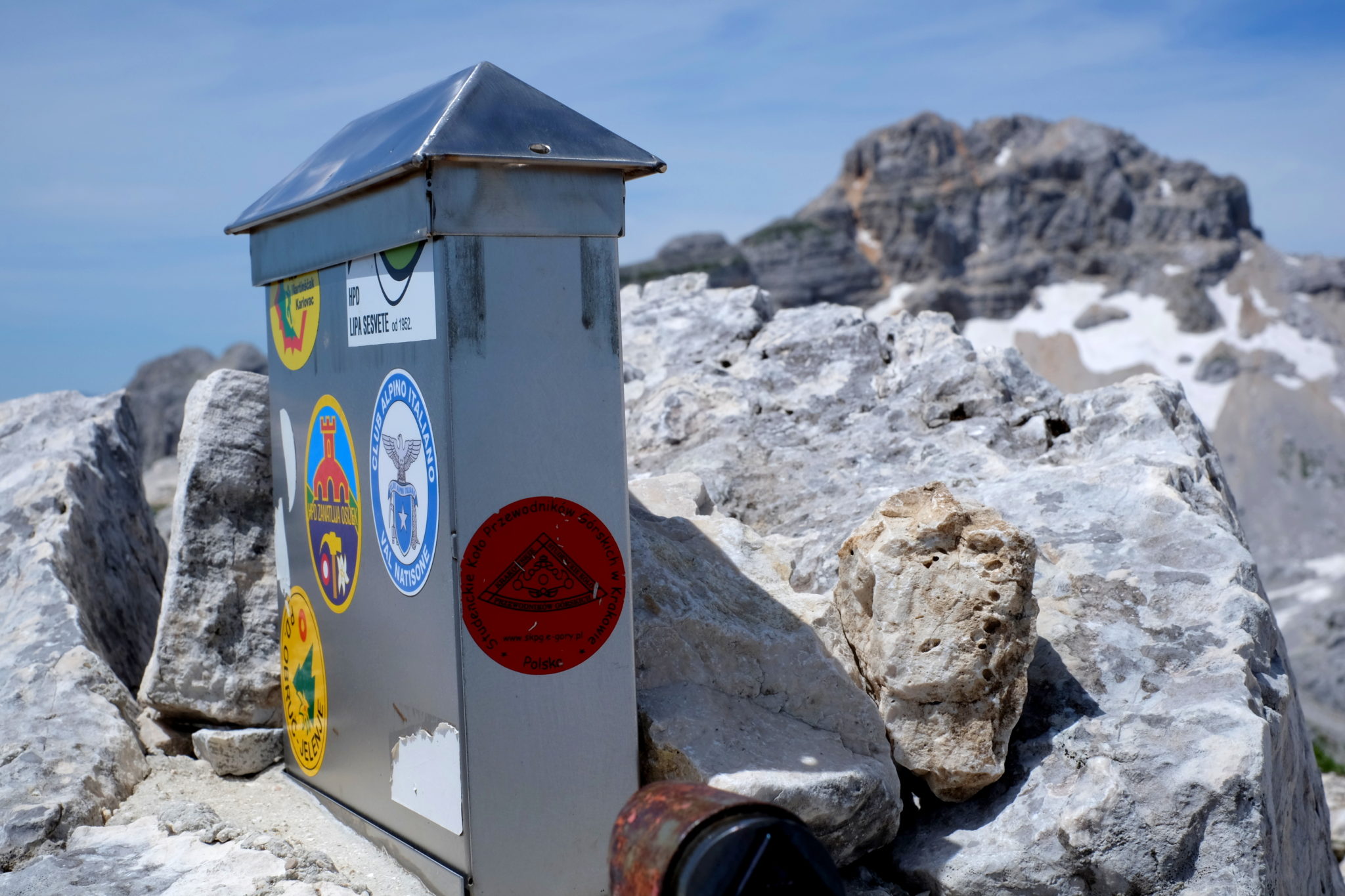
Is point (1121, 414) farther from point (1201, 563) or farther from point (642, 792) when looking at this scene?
point (642, 792)

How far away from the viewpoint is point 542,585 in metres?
3.45

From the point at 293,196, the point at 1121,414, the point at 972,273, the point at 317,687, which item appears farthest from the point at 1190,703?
the point at 972,273

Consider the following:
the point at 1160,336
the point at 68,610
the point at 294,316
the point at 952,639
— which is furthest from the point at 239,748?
the point at 1160,336

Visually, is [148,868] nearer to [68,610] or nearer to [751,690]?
[68,610]

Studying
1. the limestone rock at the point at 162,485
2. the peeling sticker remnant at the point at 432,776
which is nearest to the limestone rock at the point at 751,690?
the peeling sticker remnant at the point at 432,776

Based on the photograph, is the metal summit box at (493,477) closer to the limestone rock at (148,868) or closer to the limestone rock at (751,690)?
the limestone rock at (751,690)

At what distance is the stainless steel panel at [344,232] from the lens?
132 inches

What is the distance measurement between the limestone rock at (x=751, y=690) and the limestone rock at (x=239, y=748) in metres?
1.88

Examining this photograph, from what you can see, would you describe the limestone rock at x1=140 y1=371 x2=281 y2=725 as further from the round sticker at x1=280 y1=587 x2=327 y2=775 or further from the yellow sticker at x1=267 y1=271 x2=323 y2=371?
the yellow sticker at x1=267 y1=271 x2=323 y2=371

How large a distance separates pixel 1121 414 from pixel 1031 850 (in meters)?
2.64

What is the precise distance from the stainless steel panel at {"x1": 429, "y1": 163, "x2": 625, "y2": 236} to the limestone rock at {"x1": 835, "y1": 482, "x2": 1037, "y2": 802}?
63.5 inches

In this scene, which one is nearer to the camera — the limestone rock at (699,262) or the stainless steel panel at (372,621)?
the stainless steel panel at (372,621)

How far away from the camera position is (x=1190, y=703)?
395cm

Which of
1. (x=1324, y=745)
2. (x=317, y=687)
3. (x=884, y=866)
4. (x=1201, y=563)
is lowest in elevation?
(x=1324, y=745)
